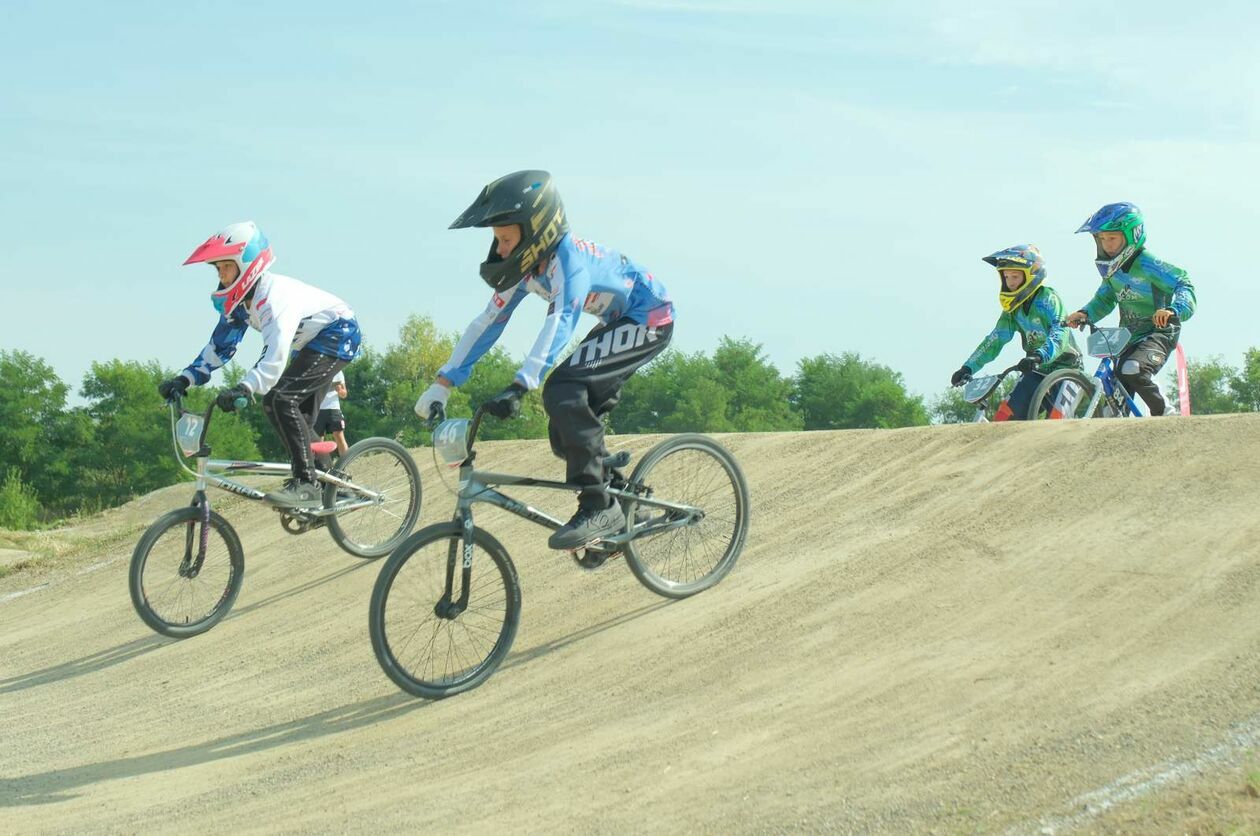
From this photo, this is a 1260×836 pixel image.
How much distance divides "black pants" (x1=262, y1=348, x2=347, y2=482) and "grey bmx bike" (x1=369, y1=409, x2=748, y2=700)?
3.16m

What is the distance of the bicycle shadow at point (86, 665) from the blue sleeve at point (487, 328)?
439cm

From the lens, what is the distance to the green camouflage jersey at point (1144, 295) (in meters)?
11.4

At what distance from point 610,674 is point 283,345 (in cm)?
401

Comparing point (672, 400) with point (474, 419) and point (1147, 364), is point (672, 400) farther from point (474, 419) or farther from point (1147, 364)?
point (474, 419)

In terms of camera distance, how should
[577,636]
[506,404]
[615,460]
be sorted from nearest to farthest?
[506,404] → [615,460] → [577,636]

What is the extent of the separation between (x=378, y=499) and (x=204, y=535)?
1746mm

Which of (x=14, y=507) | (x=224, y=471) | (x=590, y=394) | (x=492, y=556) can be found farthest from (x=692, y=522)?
(x=14, y=507)

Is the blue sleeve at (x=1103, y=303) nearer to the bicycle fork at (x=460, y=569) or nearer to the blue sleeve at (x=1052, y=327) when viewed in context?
the blue sleeve at (x=1052, y=327)

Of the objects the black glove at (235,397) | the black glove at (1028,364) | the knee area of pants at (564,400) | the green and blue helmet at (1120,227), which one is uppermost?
the green and blue helmet at (1120,227)

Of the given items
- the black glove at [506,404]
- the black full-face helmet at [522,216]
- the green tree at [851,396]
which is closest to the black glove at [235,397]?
the black full-face helmet at [522,216]

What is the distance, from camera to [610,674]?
672 cm

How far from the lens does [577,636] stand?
7492 millimetres

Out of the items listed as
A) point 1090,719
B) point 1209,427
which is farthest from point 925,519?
point 1090,719

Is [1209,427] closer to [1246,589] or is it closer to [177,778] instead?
[1246,589]
